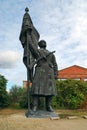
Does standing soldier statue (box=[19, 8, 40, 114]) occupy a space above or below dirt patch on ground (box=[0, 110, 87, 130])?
above

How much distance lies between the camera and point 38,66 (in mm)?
8961

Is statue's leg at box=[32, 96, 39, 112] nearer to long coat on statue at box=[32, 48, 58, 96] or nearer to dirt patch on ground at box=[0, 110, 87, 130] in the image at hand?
long coat on statue at box=[32, 48, 58, 96]

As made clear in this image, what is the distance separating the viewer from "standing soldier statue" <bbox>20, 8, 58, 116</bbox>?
28.9 feet

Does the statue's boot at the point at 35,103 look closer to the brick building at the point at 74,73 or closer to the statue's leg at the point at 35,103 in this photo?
the statue's leg at the point at 35,103

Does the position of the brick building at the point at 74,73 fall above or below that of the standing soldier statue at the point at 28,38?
above

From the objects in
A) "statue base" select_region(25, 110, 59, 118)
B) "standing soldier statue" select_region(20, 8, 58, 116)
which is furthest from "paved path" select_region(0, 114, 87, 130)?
"standing soldier statue" select_region(20, 8, 58, 116)

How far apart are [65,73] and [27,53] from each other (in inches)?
845

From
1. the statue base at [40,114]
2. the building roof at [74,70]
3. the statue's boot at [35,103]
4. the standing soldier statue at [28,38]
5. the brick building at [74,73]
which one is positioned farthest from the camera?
the building roof at [74,70]

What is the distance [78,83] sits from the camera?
2091 centimetres

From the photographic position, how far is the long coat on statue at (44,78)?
8.79 m

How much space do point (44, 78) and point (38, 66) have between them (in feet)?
1.30

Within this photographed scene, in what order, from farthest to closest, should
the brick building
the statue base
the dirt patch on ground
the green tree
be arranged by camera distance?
1. the brick building
2. the green tree
3. the statue base
4. the dirt patch on ground

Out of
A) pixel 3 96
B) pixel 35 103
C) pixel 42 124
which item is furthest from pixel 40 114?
pixel 3 96

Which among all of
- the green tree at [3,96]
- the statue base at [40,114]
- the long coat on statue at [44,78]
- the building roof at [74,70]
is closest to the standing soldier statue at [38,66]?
the long coat on statue at [44,78]
